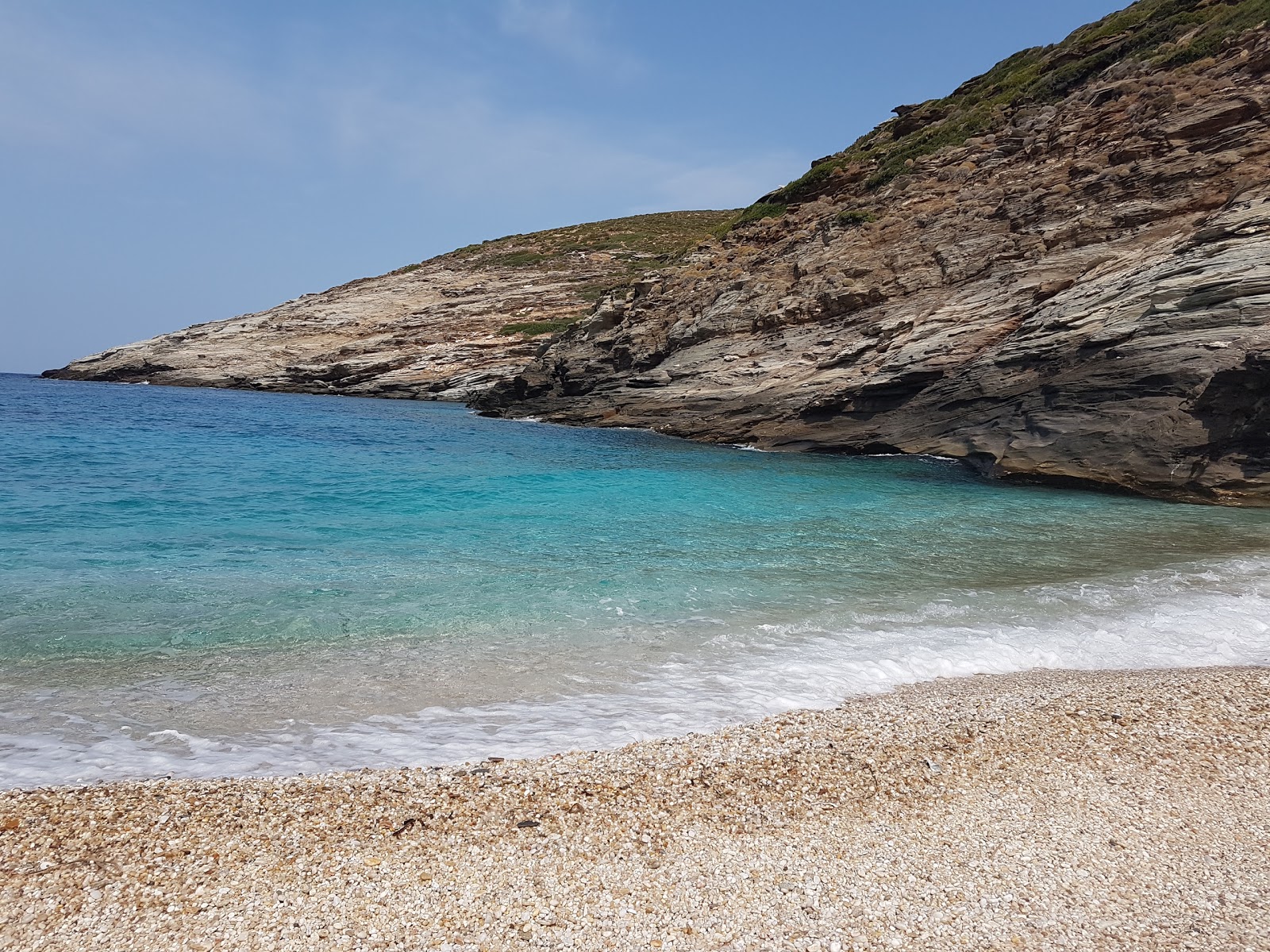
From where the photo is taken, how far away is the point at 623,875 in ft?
12.0

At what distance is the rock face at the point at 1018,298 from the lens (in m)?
17.0

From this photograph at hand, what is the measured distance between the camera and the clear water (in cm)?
563

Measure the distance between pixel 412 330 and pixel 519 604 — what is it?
61.8m

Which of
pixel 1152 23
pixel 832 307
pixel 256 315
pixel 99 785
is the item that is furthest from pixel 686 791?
pixel 256 315

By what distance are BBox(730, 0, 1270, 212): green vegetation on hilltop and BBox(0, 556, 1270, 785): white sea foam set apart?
25788 mm

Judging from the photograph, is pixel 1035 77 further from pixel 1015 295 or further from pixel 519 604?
pixel 519 604

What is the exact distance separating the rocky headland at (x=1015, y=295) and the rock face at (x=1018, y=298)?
7 centimetres

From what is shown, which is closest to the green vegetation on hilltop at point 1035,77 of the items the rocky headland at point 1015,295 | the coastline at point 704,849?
the rocky headland at point 1015,295

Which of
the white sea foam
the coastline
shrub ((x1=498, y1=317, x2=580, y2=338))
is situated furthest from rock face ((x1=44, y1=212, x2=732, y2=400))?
the coastline

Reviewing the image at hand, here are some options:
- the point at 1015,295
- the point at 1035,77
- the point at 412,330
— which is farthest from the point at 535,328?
the point at 1015,295

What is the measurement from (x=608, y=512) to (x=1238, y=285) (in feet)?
48.4

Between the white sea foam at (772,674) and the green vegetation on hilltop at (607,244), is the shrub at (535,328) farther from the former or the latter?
the white sea foam at (772,674)

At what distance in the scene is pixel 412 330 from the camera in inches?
2596

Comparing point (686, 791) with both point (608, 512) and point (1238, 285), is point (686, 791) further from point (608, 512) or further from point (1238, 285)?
point (1238, 285)
